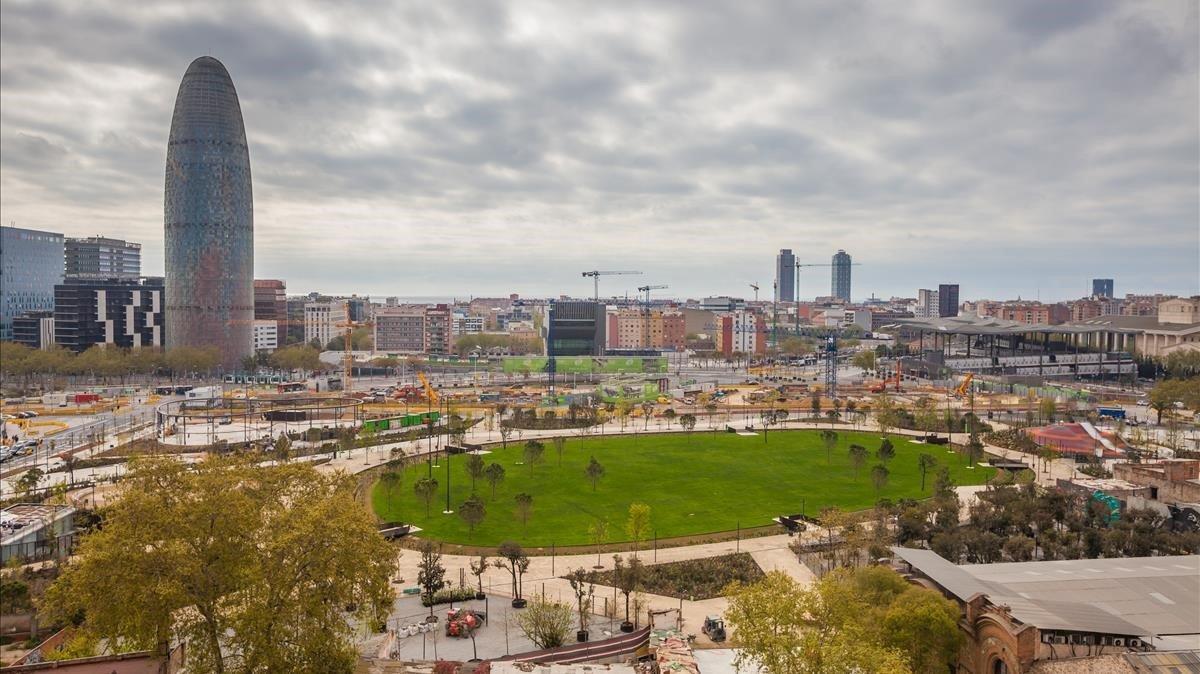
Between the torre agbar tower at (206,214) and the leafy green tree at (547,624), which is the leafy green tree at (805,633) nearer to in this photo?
the leafy green tree at (547,624)

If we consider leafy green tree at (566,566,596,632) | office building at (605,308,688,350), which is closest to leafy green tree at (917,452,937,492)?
leafy green tree at (566,566,596,632)

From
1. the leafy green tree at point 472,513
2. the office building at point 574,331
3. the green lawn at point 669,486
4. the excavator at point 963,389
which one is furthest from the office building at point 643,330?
the leafy green tree at point 472,513

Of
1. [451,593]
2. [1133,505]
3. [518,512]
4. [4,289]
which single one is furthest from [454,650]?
[4,289]

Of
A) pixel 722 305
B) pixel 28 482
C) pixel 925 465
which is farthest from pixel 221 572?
pixel 722 305

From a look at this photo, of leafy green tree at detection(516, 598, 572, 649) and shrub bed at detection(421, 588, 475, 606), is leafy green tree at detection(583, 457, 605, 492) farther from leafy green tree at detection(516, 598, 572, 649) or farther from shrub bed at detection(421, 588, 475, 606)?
leafy green tree at detection(516, 598, 572, 649)

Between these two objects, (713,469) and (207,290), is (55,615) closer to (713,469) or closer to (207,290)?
(713,469)

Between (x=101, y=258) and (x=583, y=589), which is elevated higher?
(x=101, y=258)

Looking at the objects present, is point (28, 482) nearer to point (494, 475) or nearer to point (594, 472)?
point (494, 475)
